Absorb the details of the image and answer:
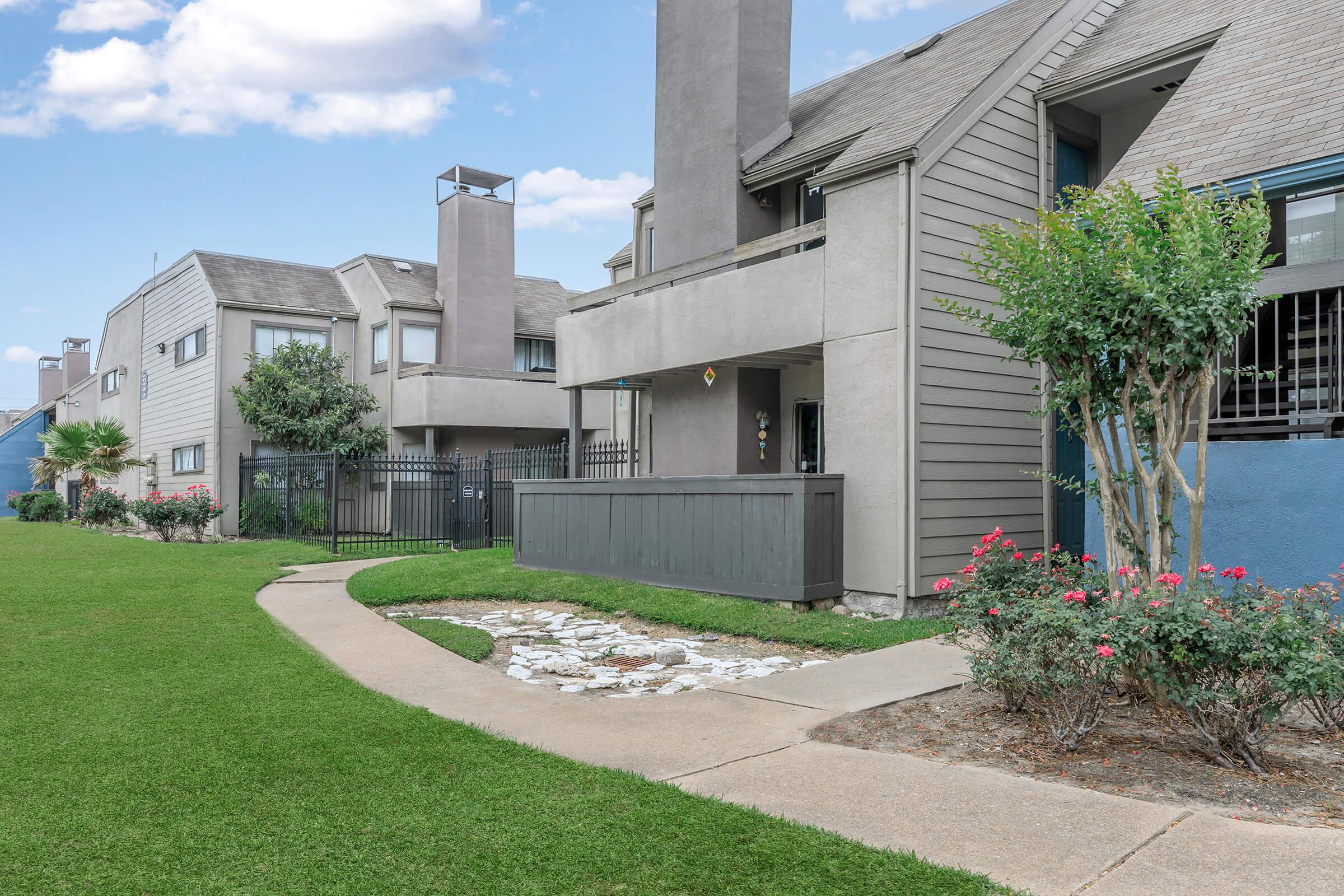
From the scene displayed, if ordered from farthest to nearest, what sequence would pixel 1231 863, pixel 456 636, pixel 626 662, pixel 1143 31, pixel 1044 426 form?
pixel 1143 31, pixel 1044 426, pixel 456 636, pixel 626 662, pixel 1231 863

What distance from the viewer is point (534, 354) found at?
27516 millimetres

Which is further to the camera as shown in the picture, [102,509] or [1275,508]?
[102,509]

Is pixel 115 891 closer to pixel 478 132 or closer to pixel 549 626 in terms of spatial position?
pixel 549 626

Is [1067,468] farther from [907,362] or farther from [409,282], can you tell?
[409,282]

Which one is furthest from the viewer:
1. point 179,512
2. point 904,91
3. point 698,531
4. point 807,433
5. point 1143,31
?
point 179,512

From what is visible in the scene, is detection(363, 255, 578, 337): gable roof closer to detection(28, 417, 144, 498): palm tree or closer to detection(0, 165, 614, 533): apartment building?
detection(0, 165, 614, 533): apartment building

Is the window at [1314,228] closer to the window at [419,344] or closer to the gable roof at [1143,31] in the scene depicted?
the gable roof at [1143,31]

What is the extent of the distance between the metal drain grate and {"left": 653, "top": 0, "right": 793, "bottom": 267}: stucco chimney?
6569mm

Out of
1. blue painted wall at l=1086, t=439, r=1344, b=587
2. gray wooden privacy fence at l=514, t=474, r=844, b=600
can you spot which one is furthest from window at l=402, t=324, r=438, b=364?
blue painted wall at l=1086, t=439, r=1344, b=587

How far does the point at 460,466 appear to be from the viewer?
19.2 meters

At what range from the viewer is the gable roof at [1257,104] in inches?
319

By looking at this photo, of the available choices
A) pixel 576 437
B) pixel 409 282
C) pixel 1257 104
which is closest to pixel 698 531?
pixel 576 437

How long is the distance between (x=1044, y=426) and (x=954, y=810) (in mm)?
7616

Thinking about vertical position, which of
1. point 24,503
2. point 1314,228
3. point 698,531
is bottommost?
point 24,503
